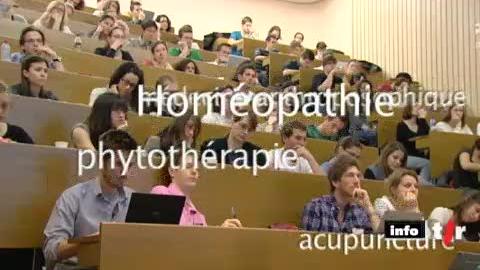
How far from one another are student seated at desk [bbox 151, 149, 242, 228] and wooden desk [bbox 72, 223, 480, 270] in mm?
461

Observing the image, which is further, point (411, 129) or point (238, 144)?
point (411, 129)

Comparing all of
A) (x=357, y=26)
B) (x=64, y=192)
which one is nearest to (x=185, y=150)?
(x=64, y=192)

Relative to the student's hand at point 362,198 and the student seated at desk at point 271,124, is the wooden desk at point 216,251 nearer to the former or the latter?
the student's hand at point 362,198

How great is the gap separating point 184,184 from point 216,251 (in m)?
0.61

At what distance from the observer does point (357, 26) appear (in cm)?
592

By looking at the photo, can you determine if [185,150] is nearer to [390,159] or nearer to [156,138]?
[156,138]

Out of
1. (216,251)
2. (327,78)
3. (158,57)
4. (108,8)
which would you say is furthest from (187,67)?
(216,251)

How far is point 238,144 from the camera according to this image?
2650 millimetres

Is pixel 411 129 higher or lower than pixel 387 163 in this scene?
higher

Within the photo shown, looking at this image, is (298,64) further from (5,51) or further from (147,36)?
(5,51)

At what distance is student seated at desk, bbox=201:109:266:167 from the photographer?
2.53 metres

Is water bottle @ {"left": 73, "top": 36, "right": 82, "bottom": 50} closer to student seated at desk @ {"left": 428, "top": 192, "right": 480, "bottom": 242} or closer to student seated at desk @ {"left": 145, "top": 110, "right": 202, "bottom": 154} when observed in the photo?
student seated at desk @ {"left": 145, "top": 110, "right": 202, "bottom": 154}

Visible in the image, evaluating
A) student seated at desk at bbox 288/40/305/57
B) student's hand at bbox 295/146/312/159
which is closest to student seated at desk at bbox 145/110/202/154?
student's hand at bbox 295/146/312/159

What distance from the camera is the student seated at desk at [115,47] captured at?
12.1 feet
